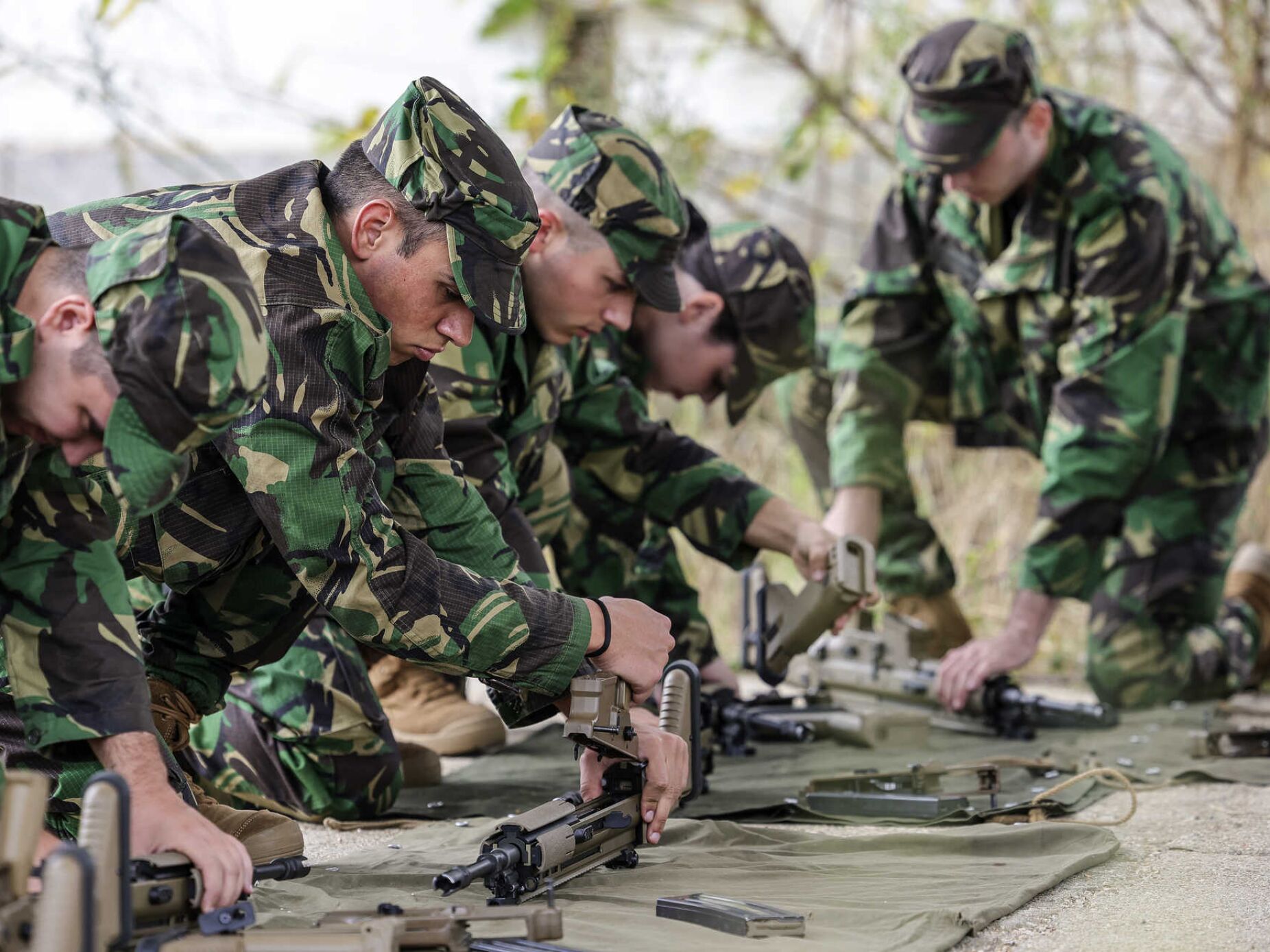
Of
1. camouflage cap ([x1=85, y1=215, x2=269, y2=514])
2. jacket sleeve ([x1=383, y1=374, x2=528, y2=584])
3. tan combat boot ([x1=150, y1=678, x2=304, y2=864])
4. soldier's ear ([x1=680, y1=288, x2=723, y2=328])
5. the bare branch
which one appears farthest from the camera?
the bare branch

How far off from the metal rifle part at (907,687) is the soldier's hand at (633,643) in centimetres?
224

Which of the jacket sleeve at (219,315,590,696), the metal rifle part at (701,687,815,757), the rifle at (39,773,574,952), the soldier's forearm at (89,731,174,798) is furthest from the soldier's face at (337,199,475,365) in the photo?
the metal rifle part at (701,687,815,757)

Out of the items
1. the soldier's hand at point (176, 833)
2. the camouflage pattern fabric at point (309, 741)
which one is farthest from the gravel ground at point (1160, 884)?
the soldier's hand at point (176, 833)

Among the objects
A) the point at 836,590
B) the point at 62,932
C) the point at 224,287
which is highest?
the point at 224,287

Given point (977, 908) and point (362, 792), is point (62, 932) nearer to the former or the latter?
point (977, 908)

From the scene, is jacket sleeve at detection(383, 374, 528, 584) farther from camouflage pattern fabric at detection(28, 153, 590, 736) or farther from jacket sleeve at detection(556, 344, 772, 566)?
jacket sleeve at detection(556, 344, 772, 566)

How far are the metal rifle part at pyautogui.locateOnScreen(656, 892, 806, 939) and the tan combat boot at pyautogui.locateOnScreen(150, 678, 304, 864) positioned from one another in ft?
2.73

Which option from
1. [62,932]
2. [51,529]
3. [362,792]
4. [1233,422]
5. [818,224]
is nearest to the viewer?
[62,932]

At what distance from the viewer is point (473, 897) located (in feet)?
9.41

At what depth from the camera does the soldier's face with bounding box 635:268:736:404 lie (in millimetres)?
5074

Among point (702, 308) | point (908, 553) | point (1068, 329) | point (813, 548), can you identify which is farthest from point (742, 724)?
point (1068, 329)

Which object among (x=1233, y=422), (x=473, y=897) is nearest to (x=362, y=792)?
(x=473, y=897)

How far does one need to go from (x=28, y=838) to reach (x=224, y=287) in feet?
2.73

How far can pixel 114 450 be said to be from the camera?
2.21m
